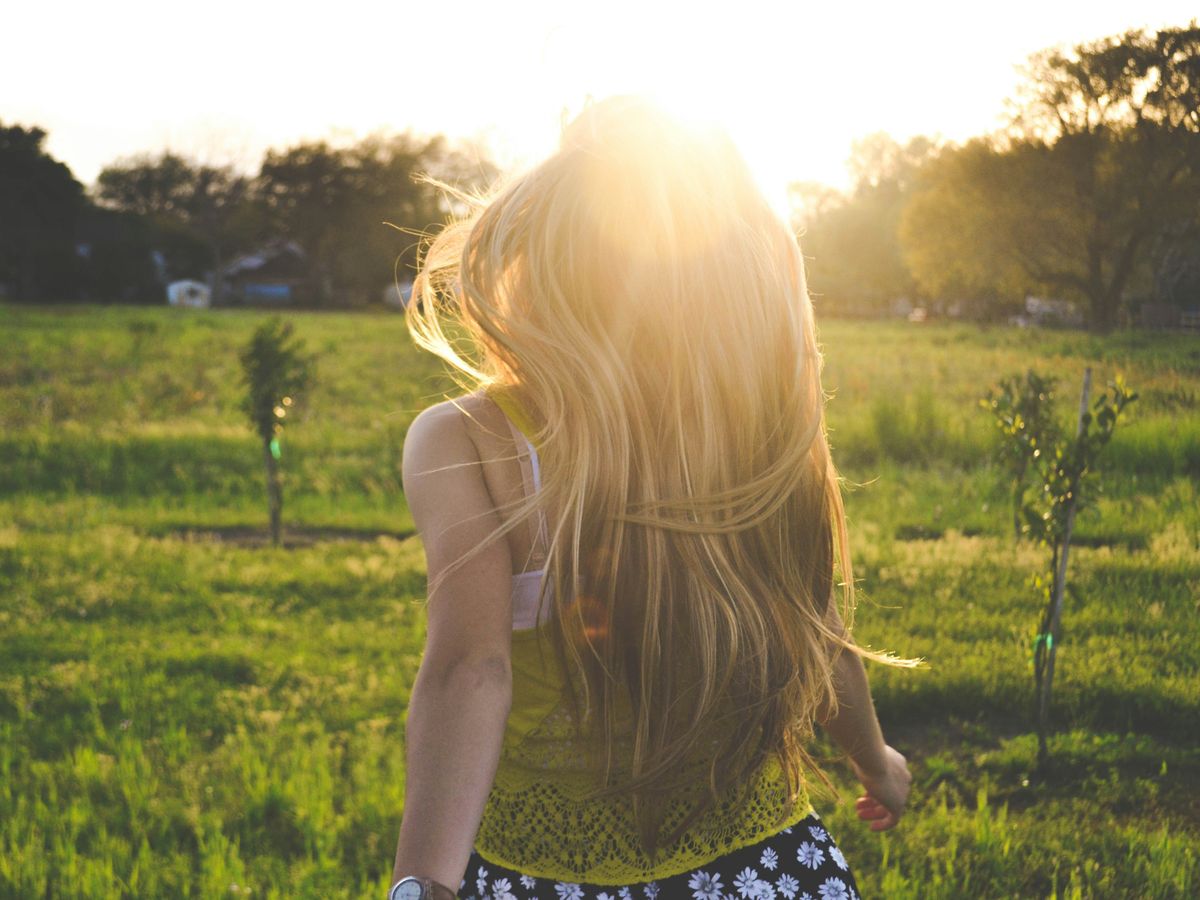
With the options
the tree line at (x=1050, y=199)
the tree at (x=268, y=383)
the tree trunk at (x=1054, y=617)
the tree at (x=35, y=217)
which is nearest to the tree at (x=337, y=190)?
the tree at (x=35, y=217)

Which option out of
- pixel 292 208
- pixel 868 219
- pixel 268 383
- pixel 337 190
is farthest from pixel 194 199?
pixel 868 219

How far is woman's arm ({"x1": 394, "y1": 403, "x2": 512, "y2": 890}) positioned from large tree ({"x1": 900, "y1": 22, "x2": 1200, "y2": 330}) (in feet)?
10.3

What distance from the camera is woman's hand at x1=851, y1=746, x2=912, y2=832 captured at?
6.41ft

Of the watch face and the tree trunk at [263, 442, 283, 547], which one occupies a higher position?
the watch face

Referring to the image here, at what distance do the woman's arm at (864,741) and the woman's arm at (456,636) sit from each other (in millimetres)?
641

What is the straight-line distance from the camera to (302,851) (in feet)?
12.8

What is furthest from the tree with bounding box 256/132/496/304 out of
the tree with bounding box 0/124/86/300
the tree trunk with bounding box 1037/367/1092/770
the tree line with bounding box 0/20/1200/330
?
the tree trunk with bounding box 1037/367/1092/770

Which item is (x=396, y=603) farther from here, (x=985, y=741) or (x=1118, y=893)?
(x=1118, y=893)

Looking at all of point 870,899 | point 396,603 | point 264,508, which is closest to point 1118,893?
point 870,899

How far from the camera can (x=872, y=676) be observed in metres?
5.22

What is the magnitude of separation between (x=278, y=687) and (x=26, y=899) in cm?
250

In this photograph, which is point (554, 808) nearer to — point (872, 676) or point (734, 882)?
point (734, 882)

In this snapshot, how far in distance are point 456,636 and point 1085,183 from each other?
142 inches

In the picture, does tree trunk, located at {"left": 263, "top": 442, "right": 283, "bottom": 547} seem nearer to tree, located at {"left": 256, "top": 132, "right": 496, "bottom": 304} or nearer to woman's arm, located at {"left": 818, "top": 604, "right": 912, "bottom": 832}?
woman's arm, located at {"left": 818, "top": 604, "right": 912, "bottom": 832}
